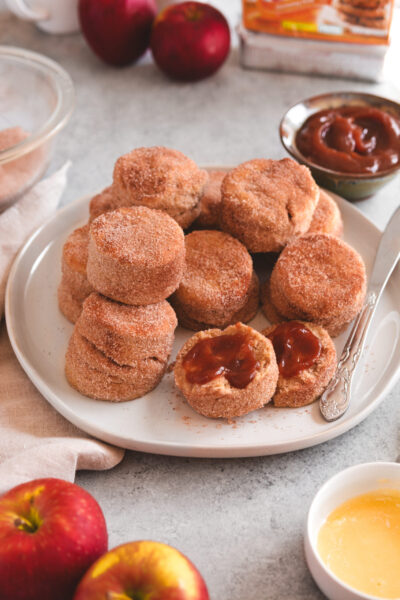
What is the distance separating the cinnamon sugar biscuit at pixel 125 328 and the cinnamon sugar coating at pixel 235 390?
0.29ft

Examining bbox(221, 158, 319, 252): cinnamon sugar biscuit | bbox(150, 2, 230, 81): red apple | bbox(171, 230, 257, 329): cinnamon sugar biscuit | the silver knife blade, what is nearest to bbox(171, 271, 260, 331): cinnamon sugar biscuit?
bbox(171, 230, 257, 329): cinnamon sugar biscuit

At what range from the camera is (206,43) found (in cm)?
307

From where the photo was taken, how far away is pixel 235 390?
1.71 meters

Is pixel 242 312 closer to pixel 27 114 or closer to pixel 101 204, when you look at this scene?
pixel 101 204

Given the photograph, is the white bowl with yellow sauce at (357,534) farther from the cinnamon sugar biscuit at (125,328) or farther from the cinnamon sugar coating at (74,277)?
the cinnamon sugar coating at (74,277)

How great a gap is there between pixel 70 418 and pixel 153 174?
2.35ft

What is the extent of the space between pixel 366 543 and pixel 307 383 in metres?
0.44

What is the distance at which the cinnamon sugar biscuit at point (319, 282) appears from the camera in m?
1.90

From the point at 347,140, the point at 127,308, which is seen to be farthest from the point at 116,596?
the point at 347,140

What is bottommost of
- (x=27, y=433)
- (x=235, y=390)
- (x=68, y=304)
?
(x=27, y=433)

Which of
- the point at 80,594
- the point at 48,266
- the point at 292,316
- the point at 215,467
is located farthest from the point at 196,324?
the point at 80,594

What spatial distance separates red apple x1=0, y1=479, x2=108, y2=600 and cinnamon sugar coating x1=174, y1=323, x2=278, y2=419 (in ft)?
1.29

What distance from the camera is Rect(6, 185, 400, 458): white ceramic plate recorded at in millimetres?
1719

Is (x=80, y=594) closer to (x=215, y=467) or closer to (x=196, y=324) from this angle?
(x=215, y=467)
